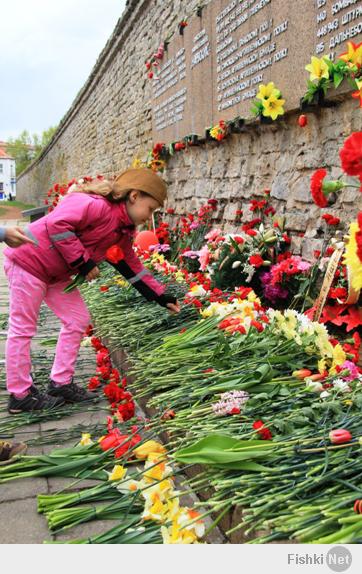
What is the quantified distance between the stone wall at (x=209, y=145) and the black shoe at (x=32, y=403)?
2.00 metres

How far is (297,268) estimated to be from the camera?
12.7ft

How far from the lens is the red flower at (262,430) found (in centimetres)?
199

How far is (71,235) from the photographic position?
120 inches

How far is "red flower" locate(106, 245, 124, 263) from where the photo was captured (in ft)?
11.2

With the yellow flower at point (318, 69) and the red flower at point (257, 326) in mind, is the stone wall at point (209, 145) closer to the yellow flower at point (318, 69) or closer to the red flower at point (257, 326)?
the yellow flower at point (318, 69)

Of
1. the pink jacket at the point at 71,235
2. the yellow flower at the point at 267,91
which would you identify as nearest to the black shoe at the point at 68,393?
the pink jacket at the point at 71,235

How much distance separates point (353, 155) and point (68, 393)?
7.21 feet

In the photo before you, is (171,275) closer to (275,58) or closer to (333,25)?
(275,58)

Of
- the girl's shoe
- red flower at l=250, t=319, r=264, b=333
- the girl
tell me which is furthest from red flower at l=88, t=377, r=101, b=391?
red flower at l=250, t=319, r=264, b=333

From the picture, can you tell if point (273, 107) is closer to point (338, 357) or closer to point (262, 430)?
point (338, 357)

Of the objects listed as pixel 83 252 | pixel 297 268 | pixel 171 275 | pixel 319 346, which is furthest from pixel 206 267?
pixel 319 346

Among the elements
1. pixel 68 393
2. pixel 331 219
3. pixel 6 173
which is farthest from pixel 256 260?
pixel 6 173

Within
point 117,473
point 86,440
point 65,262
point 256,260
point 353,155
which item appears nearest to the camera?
point 353,155

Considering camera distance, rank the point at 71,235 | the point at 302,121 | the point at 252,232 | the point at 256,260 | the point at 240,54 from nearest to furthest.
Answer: the point at 71,235, the point at 302,121, the point at 256,260, the point at 252,232, the point at 240,54
